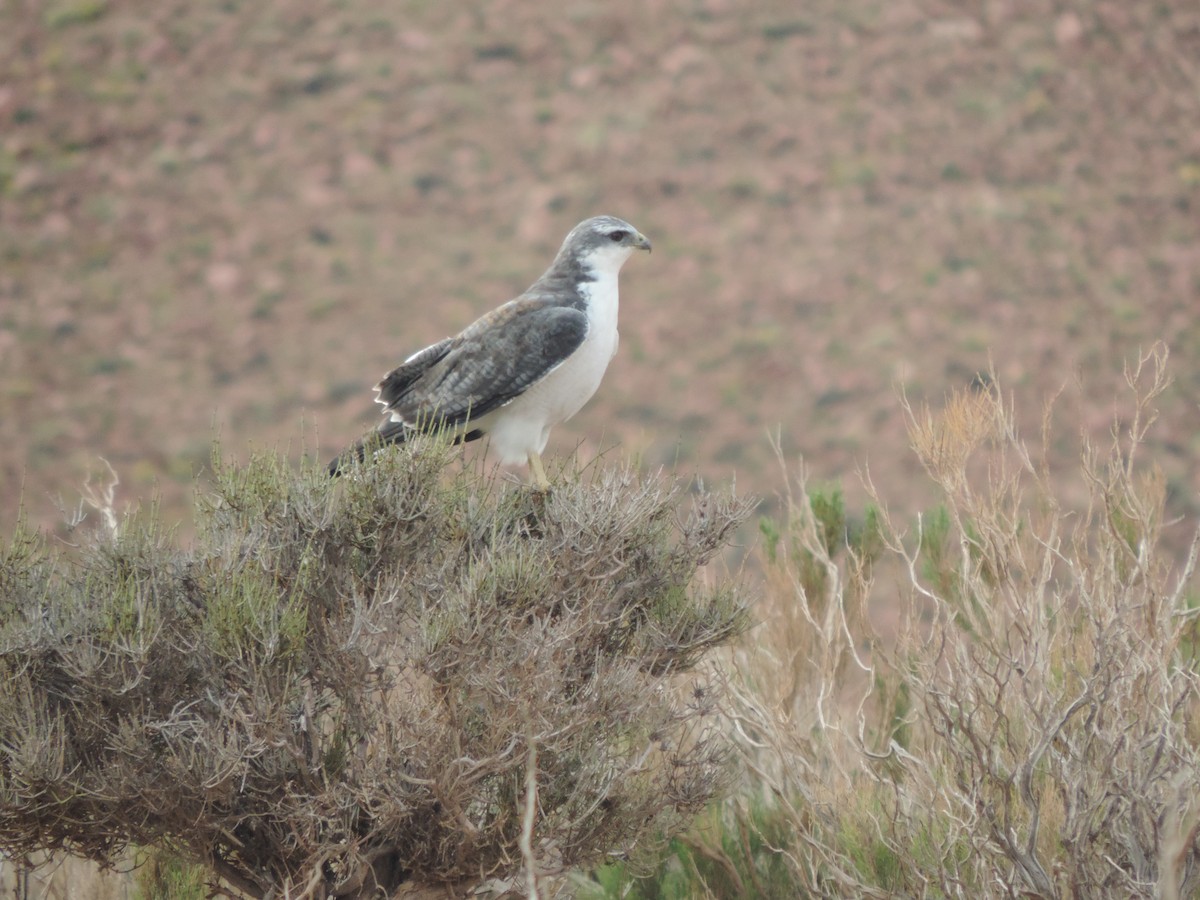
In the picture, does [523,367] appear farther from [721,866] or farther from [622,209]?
[622,209]

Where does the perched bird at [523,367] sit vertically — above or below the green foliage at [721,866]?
above

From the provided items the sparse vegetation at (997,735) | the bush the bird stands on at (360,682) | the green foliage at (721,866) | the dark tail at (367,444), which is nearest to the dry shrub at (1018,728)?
the sparse vegetation at (997,735)

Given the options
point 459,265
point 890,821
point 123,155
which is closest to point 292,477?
point 890,821

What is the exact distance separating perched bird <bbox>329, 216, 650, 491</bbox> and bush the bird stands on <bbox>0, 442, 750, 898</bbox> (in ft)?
3.49

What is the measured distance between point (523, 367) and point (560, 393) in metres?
0.23

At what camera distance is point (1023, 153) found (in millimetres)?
25312

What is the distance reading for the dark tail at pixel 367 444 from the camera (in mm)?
5352

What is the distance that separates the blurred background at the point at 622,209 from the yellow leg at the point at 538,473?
1493 cm

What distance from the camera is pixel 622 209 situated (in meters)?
24.9

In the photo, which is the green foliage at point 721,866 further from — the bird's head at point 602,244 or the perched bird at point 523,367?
the bird's head at point 602,244

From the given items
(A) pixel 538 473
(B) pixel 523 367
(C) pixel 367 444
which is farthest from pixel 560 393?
(C) pixel 367 444

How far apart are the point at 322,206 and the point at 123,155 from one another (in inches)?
142

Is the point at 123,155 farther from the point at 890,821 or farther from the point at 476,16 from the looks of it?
the point at 890,821

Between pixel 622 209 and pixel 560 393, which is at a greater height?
pixel 560 393
